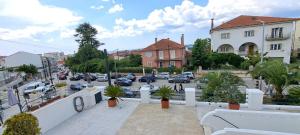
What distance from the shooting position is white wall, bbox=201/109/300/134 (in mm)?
5438

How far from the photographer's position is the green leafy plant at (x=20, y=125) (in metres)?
5.20

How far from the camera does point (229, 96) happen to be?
7.68 m

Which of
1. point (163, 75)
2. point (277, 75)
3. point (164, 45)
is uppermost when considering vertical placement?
point (164, 45)

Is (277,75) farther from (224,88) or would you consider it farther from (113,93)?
(113,93)

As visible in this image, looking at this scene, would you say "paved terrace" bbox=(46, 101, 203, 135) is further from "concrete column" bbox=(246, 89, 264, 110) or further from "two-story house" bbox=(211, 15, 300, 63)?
"two-story house" bbox=(211, 15, 300, 63)

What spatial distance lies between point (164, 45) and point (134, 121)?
2818 centimetres

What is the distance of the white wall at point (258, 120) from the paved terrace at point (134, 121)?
2.49 feet

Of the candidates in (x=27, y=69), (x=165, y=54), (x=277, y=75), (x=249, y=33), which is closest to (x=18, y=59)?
(x=27, y=69)

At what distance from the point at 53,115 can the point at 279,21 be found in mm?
32066

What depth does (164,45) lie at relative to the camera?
34781 millimetres

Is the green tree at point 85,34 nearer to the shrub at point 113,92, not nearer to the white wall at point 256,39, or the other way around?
the white wall at point 256,39

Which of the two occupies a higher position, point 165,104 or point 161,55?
point 161,55

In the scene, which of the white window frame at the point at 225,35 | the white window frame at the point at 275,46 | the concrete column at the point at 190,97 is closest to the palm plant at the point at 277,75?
the concrete column at the point at 190,97

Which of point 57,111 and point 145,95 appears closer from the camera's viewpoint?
point 57,111
